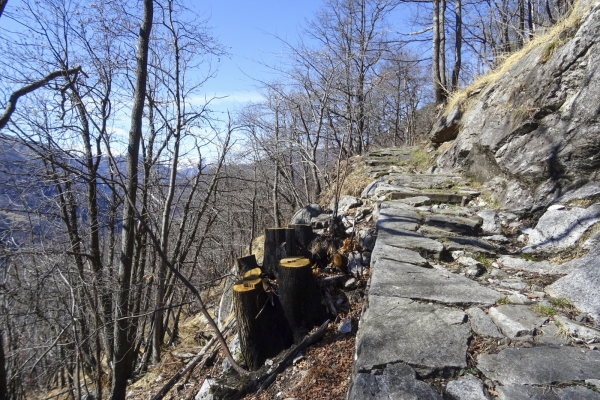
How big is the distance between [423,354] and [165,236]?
5.15m

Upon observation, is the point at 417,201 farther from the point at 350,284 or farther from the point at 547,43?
the point at 547,43

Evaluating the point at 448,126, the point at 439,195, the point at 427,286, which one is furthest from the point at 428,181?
the point at 427,286

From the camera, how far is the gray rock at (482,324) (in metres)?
Answer: 1.95

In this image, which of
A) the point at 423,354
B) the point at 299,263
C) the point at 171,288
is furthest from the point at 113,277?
the point at 423,354

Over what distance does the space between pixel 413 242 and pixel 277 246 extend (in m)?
1.49

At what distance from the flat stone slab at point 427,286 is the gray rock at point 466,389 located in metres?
0.72

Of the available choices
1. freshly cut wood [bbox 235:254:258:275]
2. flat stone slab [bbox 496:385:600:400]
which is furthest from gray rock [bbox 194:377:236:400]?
flat stone slab [bbox 496:385:600:400]

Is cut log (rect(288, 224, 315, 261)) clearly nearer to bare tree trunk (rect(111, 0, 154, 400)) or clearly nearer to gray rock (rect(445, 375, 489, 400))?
bare tree trunk (rect(111, 0, 154, 400))

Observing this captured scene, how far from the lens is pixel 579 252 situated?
105 inches

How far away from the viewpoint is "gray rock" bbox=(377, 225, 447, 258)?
126 inches

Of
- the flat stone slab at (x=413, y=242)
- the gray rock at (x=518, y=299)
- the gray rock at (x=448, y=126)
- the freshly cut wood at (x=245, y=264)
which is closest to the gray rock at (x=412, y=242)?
the flat stone slab at (x=413, y=242)

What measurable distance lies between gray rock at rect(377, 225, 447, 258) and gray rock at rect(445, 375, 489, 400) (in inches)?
63.4

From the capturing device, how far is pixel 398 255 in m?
3.12

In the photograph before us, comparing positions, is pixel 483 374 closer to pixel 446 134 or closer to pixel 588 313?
pixel 588 313
